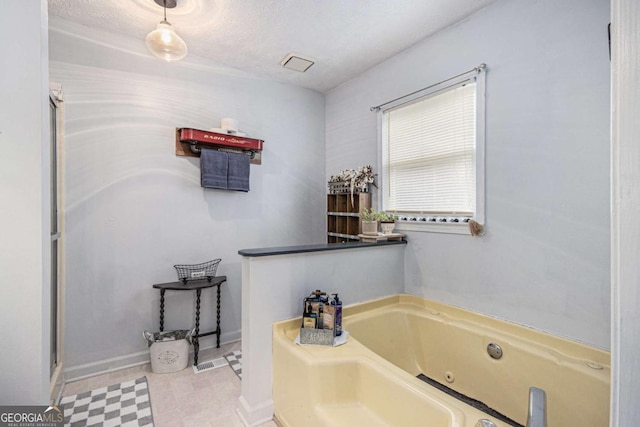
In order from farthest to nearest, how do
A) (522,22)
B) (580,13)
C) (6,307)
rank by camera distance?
(522,22) → (580,13) → (6,307)

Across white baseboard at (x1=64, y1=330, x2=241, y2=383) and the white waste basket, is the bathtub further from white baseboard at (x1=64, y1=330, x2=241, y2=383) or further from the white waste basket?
white baseboard at (x1=64, y1=330, x2=241, y2=383)

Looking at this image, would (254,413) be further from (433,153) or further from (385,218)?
(433,153)

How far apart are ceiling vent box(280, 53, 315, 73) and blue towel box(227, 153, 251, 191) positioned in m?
0.96

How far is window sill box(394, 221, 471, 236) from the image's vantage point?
2.11m

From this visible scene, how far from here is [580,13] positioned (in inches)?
62.0

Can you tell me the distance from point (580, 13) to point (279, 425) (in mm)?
2878

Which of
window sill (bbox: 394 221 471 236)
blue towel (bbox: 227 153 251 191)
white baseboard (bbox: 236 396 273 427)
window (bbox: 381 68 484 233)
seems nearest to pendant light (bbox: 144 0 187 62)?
blue towel (bbox: 227 153 251 191)

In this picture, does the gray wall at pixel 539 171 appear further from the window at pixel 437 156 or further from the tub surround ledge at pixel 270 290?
A: the tub surround ledge at pixel 270 290

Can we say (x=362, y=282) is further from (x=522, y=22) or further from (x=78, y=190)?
(x=78, y=190)

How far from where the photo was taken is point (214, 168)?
2.63 meters

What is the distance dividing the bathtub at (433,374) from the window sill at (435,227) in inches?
23.1

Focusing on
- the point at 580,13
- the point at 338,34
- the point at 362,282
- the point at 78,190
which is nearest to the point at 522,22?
the point at 580,13

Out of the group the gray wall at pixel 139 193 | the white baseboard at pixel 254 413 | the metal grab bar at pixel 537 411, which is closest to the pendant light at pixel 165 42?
the gray wall at pixel 139 193

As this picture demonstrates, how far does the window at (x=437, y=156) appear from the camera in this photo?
2047 mm
